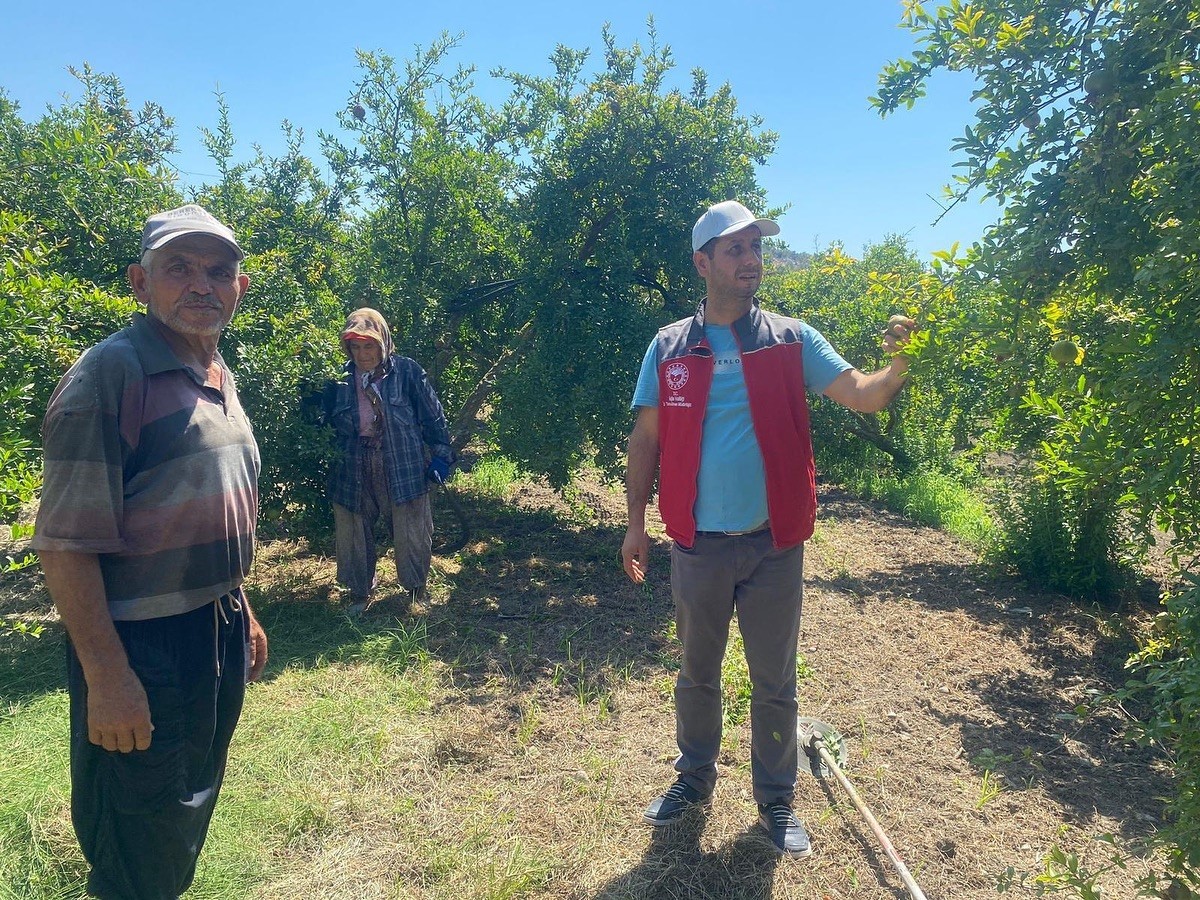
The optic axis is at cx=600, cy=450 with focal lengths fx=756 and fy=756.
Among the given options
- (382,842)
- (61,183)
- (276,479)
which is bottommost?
(382,842)

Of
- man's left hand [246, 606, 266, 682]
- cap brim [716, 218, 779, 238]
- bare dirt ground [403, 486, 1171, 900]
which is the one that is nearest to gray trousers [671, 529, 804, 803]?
bare dirt ground [403, 486, 1171, 900]

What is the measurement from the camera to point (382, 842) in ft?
9.84

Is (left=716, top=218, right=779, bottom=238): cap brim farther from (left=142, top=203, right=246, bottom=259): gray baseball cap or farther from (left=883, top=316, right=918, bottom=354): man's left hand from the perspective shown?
(left=142, top=203, right=246, bottom=259): gray baseball cap

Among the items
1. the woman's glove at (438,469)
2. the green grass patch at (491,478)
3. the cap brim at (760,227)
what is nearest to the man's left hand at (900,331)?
the cap brim at (760,227)

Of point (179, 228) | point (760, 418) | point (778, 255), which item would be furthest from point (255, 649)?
point (778, 255)

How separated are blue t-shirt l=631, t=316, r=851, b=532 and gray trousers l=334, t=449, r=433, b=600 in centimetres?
300

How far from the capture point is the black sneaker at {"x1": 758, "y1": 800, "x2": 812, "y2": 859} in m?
2.86

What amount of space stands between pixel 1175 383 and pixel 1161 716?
78 cm

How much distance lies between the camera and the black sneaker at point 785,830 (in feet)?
9.37

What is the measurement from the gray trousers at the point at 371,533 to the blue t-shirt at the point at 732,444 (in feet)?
9.83

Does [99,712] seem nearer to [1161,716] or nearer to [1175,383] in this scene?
[1161,716]

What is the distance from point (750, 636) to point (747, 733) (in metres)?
1.18

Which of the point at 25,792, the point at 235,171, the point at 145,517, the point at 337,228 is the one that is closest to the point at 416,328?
the point at 337,228

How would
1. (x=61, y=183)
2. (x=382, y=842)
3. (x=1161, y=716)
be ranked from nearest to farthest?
(x=1161, y=716) < (x=382, y=842) < (x=61, y=183)
